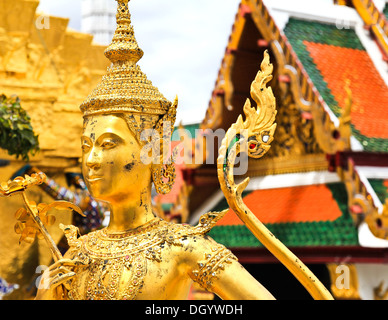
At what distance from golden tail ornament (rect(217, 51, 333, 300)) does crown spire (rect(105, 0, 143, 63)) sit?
1.77 ft

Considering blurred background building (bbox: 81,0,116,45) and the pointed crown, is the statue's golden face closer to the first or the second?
the pointed crown

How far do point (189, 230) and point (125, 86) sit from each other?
0.63m

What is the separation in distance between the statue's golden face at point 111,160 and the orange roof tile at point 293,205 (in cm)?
392

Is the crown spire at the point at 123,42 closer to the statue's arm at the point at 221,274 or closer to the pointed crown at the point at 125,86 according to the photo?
the pointed crown at the point at 125,86

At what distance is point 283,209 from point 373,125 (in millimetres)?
1116

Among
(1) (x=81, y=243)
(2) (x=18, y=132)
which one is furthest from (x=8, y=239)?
(1) (x=81, y=243)

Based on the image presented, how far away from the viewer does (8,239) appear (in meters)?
8.17

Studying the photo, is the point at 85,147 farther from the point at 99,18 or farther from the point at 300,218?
the point at 99,18

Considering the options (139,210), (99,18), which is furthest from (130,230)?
(99,18)

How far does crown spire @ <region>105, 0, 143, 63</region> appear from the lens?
3.28m

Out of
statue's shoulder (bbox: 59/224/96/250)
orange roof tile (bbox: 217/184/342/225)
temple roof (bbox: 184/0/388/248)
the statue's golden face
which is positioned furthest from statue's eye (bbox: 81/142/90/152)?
orange roof tile (bbox: 217/184/342/225)

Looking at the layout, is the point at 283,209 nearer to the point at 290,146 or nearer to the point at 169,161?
the point at 290,146

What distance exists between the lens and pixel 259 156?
10.1 feet
